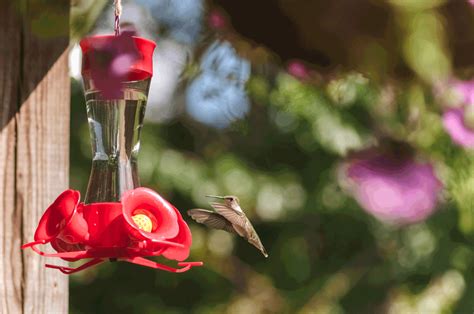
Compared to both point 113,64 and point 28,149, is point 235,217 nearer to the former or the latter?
point 28,149

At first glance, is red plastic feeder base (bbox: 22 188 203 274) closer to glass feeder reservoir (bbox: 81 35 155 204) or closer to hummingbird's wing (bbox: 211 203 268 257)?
glass feeder reservoir (bbox: 81 35 155 204)

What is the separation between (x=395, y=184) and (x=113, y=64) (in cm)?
184

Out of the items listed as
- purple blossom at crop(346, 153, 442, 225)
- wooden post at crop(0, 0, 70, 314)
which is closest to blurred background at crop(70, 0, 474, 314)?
purple blossom at crop(346, 153, 442, 225)

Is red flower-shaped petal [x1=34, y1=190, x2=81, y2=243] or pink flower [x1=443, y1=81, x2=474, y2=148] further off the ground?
red flower-shaped petal [x1=34, y1=190, x2=81, y2=243]

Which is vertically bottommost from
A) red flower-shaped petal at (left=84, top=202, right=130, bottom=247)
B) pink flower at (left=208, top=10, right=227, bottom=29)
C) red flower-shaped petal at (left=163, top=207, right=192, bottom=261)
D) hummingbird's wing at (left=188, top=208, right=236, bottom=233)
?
hummingbird's wing at (left=188, top=208, right=236, bottom=233)

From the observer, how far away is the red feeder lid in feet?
4.54

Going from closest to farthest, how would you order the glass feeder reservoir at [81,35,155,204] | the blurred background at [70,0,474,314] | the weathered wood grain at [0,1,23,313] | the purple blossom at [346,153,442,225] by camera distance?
the glass feeder reservoir at [81,35,155,204], the weathered wood grain at [0,1,23,313], the purple blossom at [346,153,442,225], the blurred background at [70,0,474,314]

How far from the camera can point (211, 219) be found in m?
1.87

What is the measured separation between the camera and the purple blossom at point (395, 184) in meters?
2.95

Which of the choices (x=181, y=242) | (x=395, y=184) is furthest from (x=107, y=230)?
(x=395, y=184)

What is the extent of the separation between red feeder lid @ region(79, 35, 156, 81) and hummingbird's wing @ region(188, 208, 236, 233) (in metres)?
0.39

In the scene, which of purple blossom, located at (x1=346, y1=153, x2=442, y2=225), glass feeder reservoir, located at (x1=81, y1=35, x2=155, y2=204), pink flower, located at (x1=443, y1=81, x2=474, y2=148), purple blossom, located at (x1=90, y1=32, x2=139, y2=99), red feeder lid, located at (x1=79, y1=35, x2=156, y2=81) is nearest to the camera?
purple blossom, located at (x1=90, y1=32, x2=139, y2=99)

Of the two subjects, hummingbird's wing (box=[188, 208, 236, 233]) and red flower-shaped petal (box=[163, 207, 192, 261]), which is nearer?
red flower-shaped petal (box=[163, 207, 192, 261])

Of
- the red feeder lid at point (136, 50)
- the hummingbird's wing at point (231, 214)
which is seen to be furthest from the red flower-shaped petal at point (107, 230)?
the hummingbird's wing at point (231, 214)
